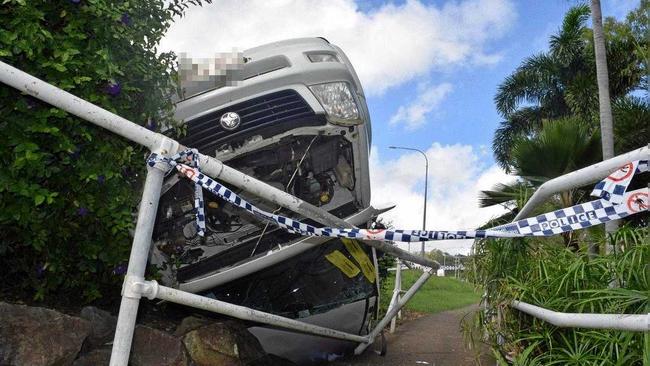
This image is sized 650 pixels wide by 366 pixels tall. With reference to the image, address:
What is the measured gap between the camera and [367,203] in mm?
4375

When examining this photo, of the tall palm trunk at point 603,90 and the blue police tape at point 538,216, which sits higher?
the tall palm trunk at point 603,90

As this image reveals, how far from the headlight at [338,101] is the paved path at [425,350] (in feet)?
5.23

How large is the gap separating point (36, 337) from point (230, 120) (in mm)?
1824

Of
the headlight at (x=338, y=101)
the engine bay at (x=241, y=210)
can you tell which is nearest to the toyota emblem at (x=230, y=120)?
the engine bay at (x=241, y=210)

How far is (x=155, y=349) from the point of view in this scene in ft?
11.2

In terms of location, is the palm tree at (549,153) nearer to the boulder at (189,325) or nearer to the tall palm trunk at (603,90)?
the tall palm trunk at (603,90)

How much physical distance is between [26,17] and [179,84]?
111 centimetres

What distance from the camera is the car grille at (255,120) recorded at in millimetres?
4055

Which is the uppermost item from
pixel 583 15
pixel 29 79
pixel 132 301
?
pixel 583 15

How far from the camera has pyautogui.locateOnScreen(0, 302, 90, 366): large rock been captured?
3.09 meters

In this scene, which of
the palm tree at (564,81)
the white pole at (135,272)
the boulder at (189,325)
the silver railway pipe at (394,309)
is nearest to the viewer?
the white pole at (135,272)

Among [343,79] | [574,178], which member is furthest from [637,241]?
[343,79]

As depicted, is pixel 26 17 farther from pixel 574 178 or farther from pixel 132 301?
pixel 574 178

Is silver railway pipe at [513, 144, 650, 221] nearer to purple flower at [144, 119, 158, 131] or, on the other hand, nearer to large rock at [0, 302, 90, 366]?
purple flower at [144, 119, 158, 131]
